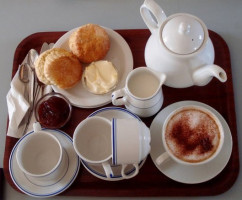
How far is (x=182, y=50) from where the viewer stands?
0.93m

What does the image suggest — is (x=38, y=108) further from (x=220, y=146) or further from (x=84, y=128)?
(x=220, y=146)

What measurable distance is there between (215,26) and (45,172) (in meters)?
0.84

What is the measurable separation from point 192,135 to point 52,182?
1.55 ft

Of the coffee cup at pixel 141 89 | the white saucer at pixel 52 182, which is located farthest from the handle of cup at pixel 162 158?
the white saucer at pixel 52 182

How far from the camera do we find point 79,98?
3.76 feet

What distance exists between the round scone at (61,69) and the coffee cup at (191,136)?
1.19 feet

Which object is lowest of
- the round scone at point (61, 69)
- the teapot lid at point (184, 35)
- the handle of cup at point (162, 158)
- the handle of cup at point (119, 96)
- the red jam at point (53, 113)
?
the handle of cup at point (162, 158)

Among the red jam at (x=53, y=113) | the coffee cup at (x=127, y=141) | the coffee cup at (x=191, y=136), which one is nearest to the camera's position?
the coffee cup at (x=127, y=141)

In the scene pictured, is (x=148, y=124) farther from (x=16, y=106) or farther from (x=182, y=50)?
(x=16, y=106)

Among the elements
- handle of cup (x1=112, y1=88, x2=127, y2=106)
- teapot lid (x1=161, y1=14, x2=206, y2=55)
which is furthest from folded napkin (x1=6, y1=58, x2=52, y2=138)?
teapot lid (x1=161, y1=14, x2=206, y2=55)

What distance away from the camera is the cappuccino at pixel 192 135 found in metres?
0.98

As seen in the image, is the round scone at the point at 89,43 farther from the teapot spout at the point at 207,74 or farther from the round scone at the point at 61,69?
the teapot spout at the point at 207,74

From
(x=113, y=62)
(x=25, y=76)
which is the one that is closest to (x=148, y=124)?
(x=113, y=62)

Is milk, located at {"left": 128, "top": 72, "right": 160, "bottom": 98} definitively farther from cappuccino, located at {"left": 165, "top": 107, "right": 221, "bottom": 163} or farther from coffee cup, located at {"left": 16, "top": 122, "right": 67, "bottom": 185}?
coffee cup, located at {"left": 16, "top": 122, "right": 67, "bottom": 185}
